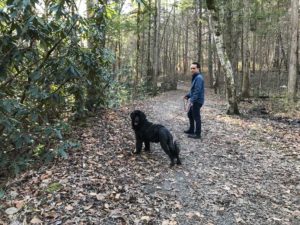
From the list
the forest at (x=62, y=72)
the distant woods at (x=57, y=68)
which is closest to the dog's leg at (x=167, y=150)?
the forest at (x=62, y=72)

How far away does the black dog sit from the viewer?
22.4 ft

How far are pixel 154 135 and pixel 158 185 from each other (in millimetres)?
1330

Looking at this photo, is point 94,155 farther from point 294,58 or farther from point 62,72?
point 294,58

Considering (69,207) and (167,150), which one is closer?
(69,207)

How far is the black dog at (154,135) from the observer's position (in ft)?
22.4

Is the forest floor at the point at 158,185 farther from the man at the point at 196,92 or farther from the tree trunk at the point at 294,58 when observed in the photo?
the tree trunk at the point at 294,58

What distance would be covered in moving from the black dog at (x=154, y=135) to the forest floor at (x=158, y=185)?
0.34 meters

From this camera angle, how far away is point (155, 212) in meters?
5.11

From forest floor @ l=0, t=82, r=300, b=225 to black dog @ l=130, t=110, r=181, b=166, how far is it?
339mm

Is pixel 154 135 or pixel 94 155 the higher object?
pixel 154 135

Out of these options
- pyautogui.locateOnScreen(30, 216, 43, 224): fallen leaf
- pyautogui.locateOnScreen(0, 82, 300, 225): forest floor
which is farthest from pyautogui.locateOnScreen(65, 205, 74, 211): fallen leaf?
pyautogui.locateOnScreen(30, 216, 43, 224): fallen leaf

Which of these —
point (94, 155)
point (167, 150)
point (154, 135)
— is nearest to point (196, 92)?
point (154, 135)

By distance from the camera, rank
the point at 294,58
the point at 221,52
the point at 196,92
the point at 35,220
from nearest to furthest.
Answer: the point at 35,220, the point at 196,92, the point at 221,52, the point at 294,58

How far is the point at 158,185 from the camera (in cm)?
601
